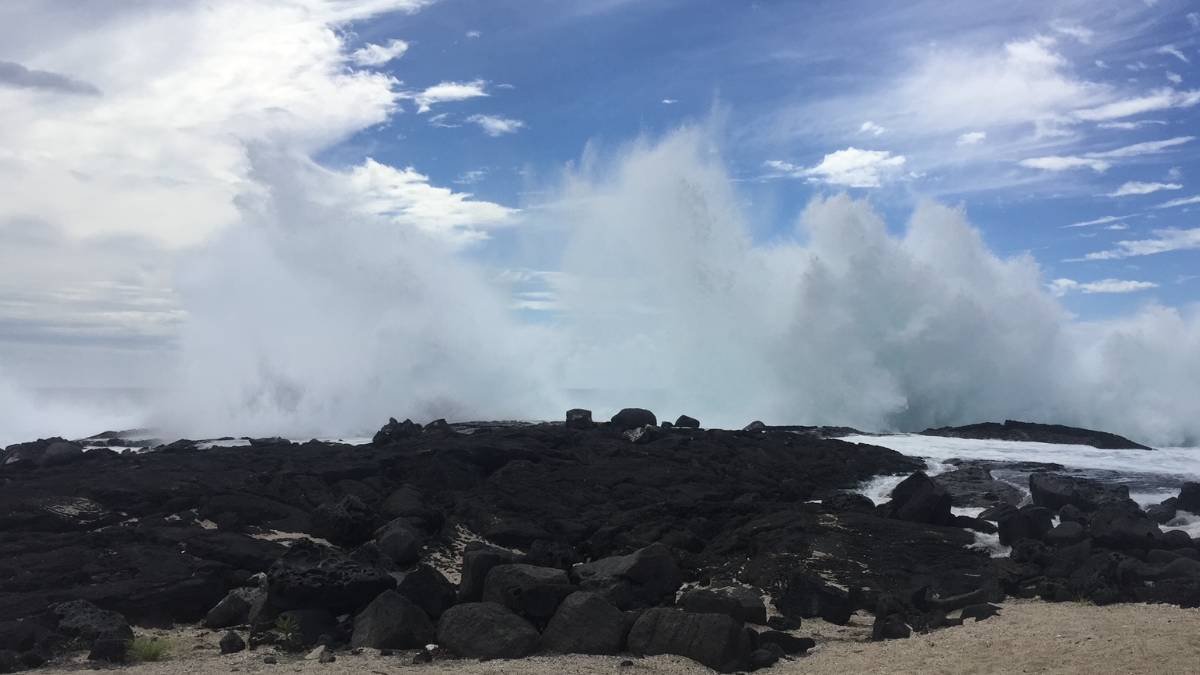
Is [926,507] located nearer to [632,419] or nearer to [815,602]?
[815,602]

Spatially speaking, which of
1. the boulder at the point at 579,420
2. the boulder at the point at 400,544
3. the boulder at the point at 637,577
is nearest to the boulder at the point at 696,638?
the boulder at the point at 637,577

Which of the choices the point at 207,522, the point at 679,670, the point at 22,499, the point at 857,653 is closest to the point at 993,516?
the point at 857,653

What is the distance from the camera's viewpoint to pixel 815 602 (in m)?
10.5

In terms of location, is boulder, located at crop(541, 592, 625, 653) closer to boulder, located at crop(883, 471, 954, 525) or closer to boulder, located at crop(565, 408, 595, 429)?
boulder, located at crop(883, 471, 954, 525)

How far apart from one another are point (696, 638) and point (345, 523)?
6765 millimetres

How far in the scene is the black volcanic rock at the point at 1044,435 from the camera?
29.4m

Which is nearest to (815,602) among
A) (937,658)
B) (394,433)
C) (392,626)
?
(937,658)

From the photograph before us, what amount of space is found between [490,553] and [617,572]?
1.59 meters

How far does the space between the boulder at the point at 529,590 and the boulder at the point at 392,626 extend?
767mm

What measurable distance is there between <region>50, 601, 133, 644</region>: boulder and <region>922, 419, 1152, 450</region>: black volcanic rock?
28.0 meters

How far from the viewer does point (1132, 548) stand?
13.2m

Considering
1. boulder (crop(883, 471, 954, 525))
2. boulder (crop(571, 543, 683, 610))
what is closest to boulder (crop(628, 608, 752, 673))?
boulder (crop(571, 543, 683, 610))

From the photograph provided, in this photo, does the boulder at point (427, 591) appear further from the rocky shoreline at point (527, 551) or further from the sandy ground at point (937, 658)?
the sandy ground at point (937, 658)

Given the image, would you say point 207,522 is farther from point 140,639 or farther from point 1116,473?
point 1116,473
